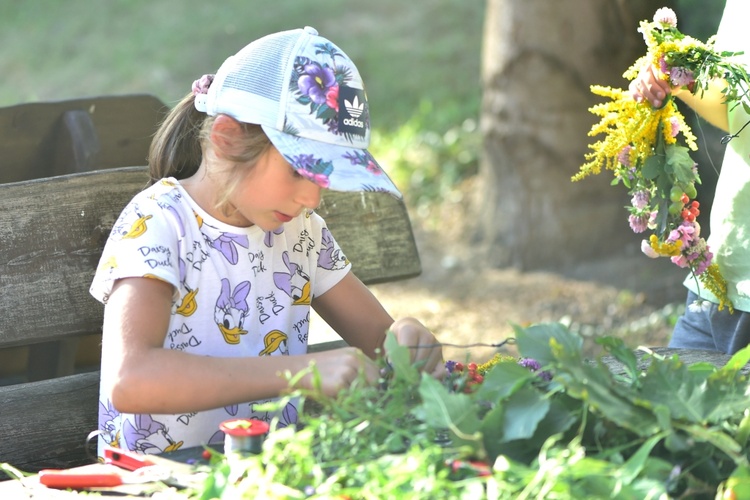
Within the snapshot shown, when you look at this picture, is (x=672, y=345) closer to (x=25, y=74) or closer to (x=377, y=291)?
(x=377, y=291)

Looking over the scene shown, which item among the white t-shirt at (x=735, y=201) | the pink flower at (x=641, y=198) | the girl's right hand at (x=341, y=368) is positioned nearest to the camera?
the girl's right hand at (x=341, y=368)

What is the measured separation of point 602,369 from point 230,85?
94 cm

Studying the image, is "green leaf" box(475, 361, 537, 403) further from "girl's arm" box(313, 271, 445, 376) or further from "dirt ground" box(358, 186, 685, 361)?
"dirt ground" box(358, 186, 685, 361)

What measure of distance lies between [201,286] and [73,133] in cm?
125

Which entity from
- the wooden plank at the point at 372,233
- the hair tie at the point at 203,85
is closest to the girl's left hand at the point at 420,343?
the hair tie at the point at 203,85

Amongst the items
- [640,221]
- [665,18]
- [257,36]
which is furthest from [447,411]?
[257,36]

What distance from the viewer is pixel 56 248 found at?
2.44 metres

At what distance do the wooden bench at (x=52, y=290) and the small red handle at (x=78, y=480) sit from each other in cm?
74

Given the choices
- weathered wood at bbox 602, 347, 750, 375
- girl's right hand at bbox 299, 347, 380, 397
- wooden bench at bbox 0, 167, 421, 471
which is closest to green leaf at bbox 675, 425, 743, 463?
girl's right hand at bbox 299, 347, 380, 397

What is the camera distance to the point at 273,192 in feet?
6.66

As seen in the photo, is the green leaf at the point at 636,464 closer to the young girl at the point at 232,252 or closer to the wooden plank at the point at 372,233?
the young girl at the point at 232,252

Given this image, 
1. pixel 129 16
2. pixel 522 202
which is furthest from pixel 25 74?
pixel 522 202

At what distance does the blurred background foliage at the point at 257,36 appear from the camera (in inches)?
333

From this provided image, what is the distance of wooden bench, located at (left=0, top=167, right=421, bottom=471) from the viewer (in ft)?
7.85
